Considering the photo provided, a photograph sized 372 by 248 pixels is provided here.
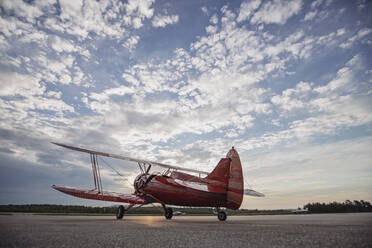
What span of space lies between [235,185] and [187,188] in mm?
2714

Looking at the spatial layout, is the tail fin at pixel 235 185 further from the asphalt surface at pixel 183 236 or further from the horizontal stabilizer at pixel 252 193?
the asphalt surface at pixel 183 236

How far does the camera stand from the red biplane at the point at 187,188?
467 inches

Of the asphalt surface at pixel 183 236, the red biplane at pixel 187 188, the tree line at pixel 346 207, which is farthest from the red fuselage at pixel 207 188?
the tree line at pixel 346 207

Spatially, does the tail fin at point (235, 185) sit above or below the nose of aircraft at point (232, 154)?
below

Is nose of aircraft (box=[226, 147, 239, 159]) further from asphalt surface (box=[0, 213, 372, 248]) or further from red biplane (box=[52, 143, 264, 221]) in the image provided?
asphalt surface (box=[0, 213, 372, 248])

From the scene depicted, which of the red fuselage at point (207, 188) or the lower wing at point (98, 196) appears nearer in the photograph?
the red fuselage at point (207, 188)

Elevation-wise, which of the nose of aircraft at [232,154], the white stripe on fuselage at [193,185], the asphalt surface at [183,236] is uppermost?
the nose of aircraft at [232,154]

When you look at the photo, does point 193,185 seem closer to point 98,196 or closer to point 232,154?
point 232,154

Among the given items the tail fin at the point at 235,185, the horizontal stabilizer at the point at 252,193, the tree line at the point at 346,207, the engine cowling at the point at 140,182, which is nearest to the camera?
the tail fin at the point at 235,185

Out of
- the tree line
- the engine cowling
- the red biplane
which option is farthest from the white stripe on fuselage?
the tree line

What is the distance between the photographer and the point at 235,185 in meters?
12.0

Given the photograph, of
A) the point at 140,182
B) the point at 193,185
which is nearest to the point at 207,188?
the point at 193,185

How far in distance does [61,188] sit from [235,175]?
12.5 meters

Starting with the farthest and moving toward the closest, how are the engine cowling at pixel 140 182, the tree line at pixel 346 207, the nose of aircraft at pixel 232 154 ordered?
the tree line at pixel 346 207 → the engine cowling at pixel 140 182 → the nose of aircraft at pixel 232 154
